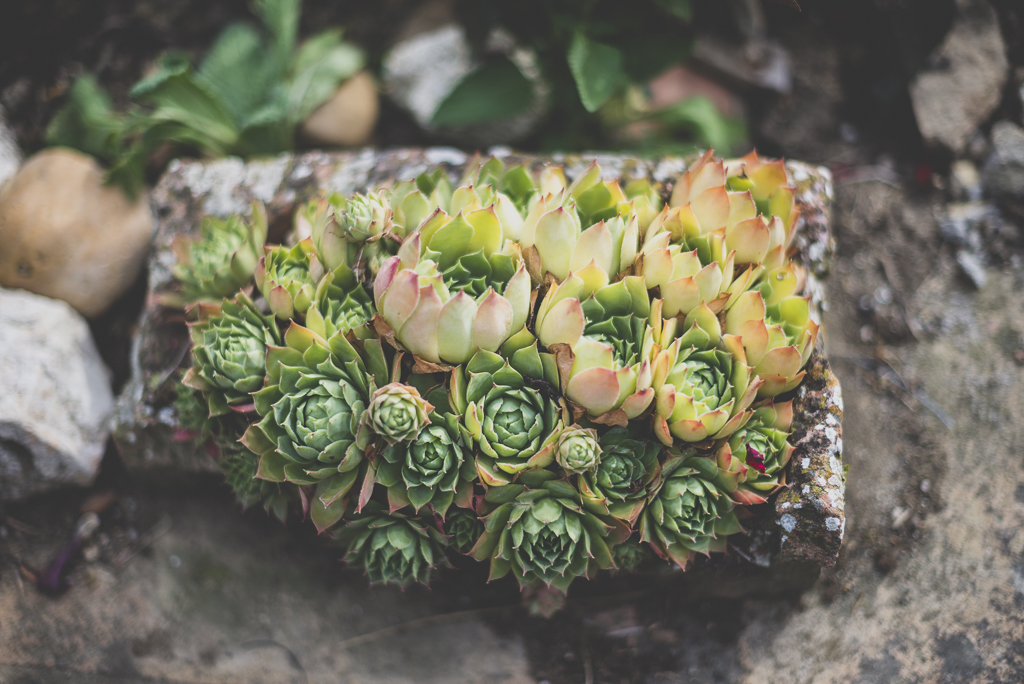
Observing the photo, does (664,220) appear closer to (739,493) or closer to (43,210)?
(739,493)

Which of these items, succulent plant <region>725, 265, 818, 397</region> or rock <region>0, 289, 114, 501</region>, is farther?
rock <region>0, 289, 114, 501</region>

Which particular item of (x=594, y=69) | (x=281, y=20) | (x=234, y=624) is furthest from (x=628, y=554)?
(x=281, y=20)

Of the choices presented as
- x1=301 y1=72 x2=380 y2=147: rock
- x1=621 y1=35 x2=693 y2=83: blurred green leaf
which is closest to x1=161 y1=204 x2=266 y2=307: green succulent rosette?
x1=301 y1=72 x2=380 y2=147: rock

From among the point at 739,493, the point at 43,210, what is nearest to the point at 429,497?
the point at 739,493

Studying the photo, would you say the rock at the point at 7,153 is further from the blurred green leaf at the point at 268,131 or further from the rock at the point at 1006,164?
the rock at the point at 1006,164

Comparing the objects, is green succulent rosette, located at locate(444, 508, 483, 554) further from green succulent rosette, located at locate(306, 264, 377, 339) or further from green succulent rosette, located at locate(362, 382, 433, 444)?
green succulent rosette, located at locate(306, 264, 377, 339)

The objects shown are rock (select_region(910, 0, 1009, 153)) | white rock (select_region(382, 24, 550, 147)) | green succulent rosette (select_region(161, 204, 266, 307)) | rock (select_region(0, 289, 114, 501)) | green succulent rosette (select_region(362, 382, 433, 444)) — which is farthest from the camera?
white rock (select_region(382, 24, 550, 147))

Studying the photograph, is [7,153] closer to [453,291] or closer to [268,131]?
[268,131]

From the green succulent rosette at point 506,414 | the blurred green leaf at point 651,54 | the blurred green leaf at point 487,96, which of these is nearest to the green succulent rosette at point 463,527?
the green succulent rosette at point 506,414
